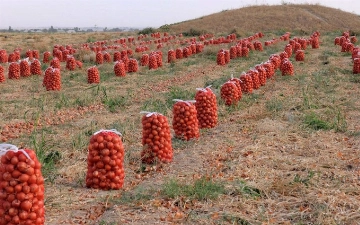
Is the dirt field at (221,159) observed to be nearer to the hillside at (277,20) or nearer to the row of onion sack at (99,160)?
the row of onion sack at (99,160)

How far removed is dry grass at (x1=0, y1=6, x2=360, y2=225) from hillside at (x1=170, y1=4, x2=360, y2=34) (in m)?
34.0

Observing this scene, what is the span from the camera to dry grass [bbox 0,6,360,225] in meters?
4.51

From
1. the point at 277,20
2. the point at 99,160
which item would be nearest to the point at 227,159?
the point at 99,160

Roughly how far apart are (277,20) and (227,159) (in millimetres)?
43412

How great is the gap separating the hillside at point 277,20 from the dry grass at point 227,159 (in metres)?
34.0

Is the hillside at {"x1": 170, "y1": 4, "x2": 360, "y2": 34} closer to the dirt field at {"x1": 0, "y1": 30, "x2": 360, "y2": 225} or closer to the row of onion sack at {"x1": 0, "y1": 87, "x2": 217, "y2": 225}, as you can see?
the dirt field at {"x1": 0, "y1": 30, "x2": 360, "y2": 225}

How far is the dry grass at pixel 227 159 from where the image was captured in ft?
14.8

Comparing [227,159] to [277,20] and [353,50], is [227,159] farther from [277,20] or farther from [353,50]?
[277,20]

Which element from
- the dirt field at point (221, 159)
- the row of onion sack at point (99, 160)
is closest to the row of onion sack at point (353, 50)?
the dirt field at point (221, 159)

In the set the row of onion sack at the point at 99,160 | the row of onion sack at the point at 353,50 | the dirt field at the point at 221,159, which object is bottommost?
the dirt field at the point at 221,159

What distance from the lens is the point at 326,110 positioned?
915cm

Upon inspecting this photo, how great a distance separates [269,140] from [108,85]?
26.1 ft

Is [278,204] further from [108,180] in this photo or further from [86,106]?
[86,106]

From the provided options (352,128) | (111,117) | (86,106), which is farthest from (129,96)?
(352,128)
